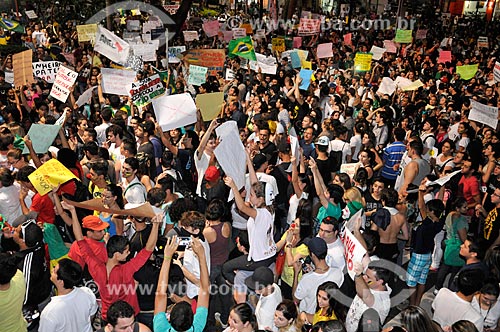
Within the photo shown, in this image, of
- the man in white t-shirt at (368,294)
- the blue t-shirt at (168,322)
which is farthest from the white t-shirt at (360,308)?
the blue t-shirt at (168,322)

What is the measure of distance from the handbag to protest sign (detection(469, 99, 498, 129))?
147 inches

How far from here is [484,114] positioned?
891cm

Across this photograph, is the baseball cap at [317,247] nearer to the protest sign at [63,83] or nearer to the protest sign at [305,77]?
the protest sign at [63,83]

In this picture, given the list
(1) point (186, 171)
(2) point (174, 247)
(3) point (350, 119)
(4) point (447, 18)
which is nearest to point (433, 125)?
(3) point (350, 119)

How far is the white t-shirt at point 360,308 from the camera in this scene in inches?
170

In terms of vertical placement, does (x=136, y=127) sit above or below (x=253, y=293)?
above

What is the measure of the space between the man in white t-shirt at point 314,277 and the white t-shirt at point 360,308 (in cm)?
28

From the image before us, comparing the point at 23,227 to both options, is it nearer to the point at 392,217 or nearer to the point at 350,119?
the point at 392,217

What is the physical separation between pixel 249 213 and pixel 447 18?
93.5 ft

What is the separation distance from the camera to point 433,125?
887 cm

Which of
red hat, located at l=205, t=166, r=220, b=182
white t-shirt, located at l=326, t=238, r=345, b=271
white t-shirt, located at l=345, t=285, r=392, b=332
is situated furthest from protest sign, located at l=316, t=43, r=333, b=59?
white t-shirt, located at l=345, t=285, r=392, b=332

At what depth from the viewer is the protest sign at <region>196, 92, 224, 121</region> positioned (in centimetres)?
796

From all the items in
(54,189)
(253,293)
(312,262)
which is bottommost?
(253,293)

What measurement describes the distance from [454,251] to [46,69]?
8366 millimetres
